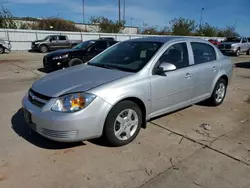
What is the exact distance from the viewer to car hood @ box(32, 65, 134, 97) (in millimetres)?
2902

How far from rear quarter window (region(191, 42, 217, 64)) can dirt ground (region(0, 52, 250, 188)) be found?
3.97 ft

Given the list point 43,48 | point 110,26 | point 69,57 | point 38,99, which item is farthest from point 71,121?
point 110,26

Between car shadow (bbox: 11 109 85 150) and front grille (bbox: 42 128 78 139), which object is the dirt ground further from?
front grille (bbox: 42 128 78 139)

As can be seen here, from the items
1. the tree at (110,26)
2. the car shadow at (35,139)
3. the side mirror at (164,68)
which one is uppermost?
the tree at (110,26)

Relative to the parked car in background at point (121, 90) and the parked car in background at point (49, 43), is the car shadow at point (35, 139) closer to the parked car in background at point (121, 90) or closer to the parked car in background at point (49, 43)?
the parked car in background at point (121, 90)

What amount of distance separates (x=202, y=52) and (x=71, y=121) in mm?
3135

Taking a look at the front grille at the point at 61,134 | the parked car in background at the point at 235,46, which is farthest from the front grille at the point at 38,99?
the parked car in background at the point at 235,46

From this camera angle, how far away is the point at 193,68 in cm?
409

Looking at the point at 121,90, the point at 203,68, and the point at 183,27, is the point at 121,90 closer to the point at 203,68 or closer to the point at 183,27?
the point at 203,68

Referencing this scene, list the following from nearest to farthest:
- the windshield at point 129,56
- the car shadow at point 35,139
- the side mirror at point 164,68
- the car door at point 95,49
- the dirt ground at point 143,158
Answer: the dirt ground at point 143,158
the car shadow at point 35,139
the side mirror at point 164,68
the windshield at point 129,56
the car door at point 95,49

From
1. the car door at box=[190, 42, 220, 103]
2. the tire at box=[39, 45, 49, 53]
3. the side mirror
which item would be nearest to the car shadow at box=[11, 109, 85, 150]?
the side mirror

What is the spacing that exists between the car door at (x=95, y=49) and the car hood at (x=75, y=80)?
18.7ft

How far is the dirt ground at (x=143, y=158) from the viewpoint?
2482 mm

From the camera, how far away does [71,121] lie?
2.69 m
